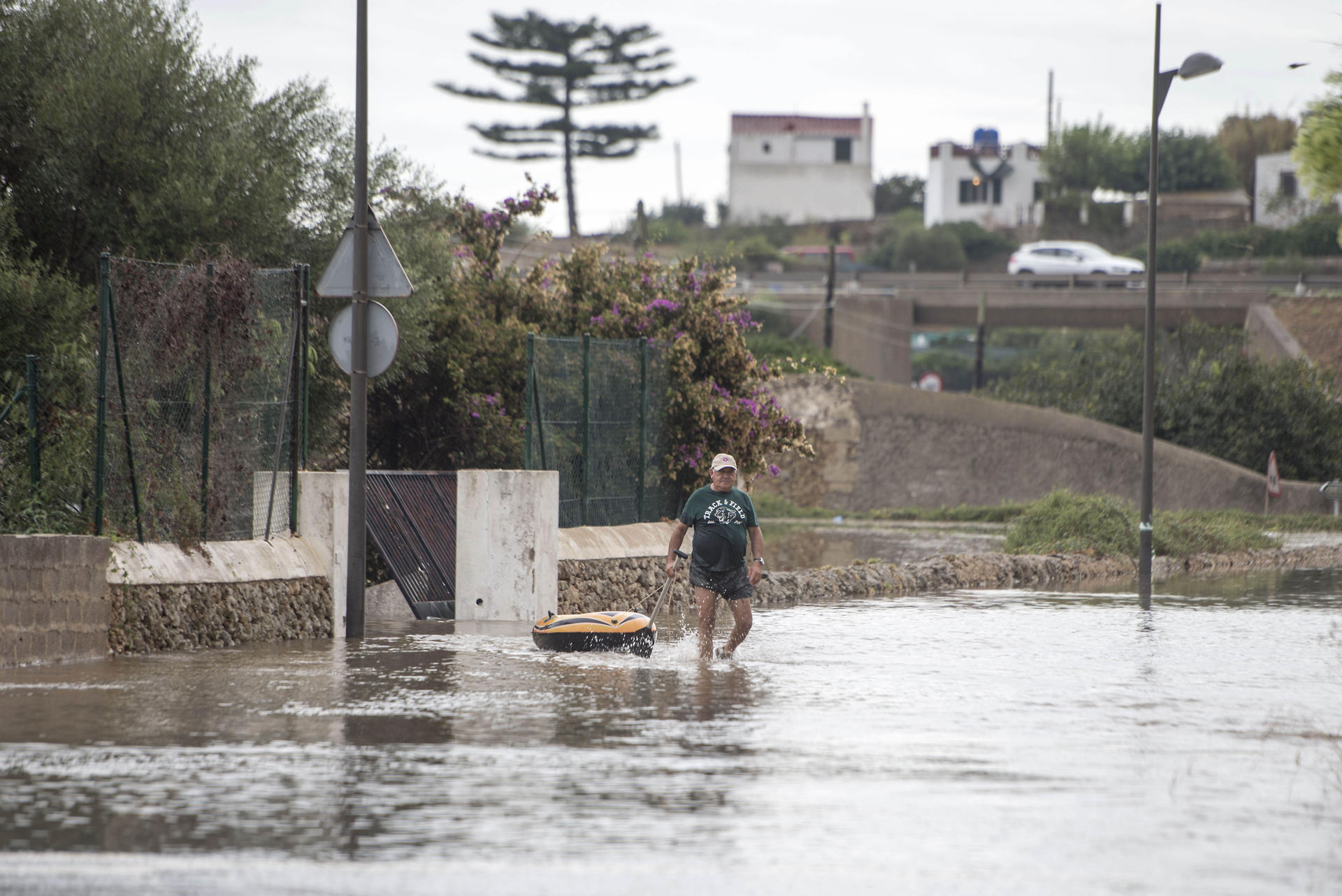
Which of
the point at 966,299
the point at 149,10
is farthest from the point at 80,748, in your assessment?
the point at 966,299

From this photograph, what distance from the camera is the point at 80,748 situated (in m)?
8.67

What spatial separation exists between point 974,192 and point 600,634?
102 meters

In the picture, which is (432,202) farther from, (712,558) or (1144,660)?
(1144,660)

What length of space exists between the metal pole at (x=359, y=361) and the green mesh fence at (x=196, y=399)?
0.80 meters

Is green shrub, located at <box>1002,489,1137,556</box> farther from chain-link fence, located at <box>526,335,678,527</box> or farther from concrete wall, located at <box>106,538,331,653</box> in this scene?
concrete wall, located at <box>106,538,331,653</box>

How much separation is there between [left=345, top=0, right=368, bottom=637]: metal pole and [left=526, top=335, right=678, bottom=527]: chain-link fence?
2.93 meters

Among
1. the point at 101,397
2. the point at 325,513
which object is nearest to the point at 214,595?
the point at 325,513

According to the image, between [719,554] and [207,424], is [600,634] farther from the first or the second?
[207,424]

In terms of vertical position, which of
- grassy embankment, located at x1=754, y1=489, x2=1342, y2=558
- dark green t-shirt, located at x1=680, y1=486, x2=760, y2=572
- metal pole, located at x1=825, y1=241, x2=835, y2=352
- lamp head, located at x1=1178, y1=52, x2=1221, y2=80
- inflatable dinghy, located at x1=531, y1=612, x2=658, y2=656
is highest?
lamp head, located at x1=1178, y1=52, x2=1221, y2=80

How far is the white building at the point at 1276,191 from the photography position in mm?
88562

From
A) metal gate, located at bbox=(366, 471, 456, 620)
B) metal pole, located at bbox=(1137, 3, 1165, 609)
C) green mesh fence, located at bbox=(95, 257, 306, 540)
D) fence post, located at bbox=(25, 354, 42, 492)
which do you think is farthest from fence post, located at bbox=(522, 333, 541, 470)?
metal pole, located at bbox=(1137, 3, 1165, 609)

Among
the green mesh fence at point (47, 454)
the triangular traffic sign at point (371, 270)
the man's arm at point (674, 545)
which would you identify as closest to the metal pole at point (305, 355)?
the triangular traffic sign at point (371, 270)

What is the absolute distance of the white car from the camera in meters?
73.4

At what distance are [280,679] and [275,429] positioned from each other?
4.10 m
